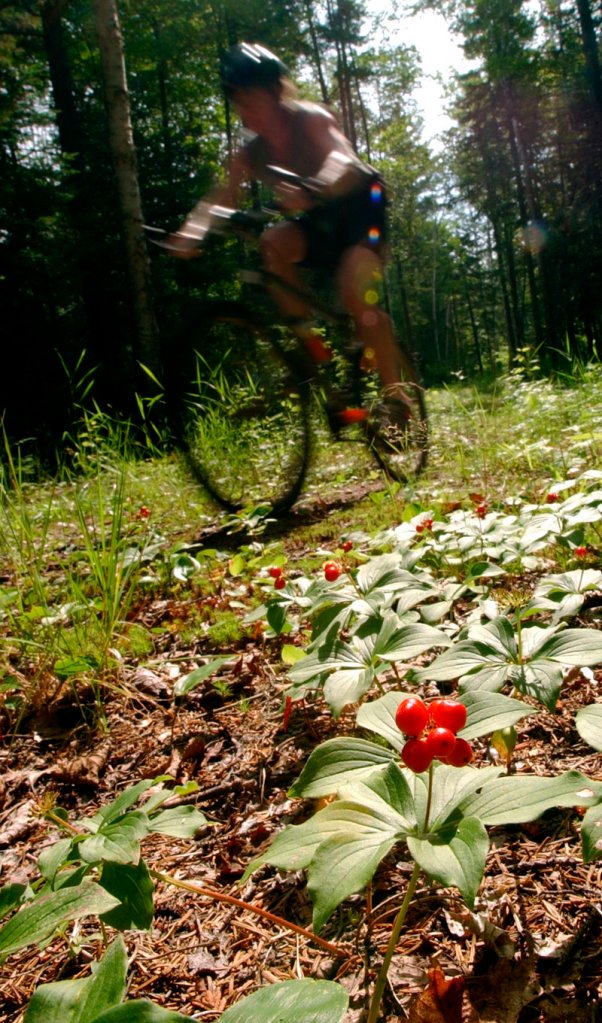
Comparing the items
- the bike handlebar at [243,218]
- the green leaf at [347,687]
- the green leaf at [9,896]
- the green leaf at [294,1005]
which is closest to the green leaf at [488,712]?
the green leaf at [347,687]

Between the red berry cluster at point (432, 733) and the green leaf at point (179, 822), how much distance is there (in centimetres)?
38

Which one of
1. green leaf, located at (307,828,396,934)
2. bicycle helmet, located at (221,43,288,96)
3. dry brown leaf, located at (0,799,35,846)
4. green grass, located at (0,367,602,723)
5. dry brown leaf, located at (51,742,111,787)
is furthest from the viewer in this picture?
bicycle helmet, located at (221,43,288,96)

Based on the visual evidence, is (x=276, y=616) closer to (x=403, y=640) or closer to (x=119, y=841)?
(x=403, y=640)

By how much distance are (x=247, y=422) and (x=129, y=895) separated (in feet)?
10.6

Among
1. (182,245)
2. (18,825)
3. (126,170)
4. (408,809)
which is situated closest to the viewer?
(408,809)

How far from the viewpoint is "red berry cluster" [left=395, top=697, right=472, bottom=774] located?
668 mm

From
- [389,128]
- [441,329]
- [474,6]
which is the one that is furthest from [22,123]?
[441,329]

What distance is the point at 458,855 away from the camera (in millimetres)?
638

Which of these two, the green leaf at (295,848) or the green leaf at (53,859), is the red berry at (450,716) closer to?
the green leaf at (295,848)

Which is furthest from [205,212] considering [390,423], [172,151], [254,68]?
[172,151]

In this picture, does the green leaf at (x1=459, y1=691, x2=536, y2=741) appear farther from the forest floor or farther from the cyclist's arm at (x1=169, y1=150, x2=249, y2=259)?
the cyclist's arm at (x1=169, y1=150, x2=249, y2=259)

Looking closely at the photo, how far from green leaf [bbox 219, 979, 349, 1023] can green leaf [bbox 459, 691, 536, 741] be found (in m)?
0.36

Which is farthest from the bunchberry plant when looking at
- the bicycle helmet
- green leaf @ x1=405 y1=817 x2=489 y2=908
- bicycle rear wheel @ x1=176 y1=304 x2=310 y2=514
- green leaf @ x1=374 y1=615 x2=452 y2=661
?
the bicycle helmet

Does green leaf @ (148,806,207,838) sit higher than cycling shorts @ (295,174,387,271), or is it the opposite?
cycling shorts @ (295,174,387,271)
